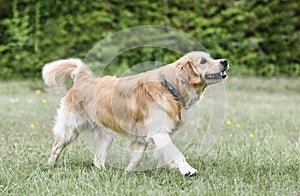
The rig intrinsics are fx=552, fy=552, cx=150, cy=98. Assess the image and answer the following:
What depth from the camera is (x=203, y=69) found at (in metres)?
4.41

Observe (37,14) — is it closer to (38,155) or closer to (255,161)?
(38,155)

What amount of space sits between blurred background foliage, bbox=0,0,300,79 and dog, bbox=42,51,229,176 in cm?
696

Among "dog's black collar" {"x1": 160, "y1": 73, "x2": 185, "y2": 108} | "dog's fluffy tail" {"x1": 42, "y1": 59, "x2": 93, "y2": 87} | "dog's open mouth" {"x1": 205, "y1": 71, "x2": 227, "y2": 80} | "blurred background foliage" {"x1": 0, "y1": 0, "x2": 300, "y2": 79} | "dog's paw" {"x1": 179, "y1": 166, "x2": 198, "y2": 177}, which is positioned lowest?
"blurred background foliage" {"x1": 0, "y1": 0, "x2": 300, "y2": 79}

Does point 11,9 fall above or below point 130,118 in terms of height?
below

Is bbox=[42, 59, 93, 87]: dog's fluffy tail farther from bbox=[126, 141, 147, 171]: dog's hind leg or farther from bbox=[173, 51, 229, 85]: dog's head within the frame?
bbox=[173, 51, 229, 85]: dog's head

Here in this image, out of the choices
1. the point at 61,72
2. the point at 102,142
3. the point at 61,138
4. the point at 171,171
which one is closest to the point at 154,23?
the point at 61,72

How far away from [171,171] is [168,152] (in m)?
0.17


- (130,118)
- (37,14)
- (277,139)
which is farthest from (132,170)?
(37,14)

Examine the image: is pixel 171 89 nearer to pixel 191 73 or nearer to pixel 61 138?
pixel 191 73

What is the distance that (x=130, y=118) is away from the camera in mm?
4566

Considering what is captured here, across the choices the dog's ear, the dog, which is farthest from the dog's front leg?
the dog's ear

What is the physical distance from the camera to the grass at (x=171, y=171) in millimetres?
3775

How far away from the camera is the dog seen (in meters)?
4.35

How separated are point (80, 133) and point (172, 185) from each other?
1.37 metres
